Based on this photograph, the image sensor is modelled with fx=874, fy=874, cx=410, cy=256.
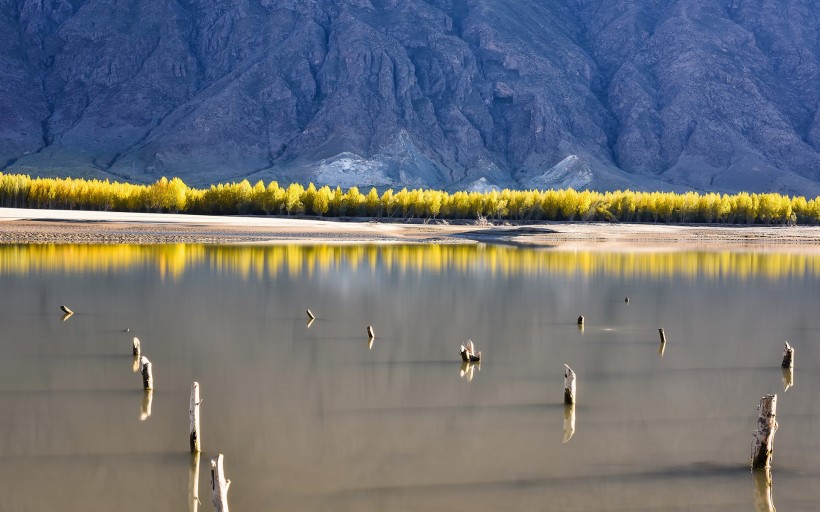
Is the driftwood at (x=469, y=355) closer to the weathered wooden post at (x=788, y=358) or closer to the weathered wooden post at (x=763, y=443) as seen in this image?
the weathered wooden post at (x=788, y=358)

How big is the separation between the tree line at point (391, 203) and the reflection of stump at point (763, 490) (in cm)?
9747

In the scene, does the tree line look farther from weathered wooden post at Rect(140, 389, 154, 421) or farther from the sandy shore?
weathered wooden post at Rect(140, 389, 154, 421)

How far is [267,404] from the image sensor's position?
1559 cm

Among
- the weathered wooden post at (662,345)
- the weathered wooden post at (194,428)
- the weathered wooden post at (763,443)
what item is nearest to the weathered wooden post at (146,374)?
the weathered wooden post at (194,428)

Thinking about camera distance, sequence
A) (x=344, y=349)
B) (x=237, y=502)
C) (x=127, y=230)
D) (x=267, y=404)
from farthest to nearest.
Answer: (x=127, y=230), (x=344, y=349), (x=267, y=404), (x=237, y=502)

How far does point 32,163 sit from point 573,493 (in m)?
194

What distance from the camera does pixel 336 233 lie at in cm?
8288

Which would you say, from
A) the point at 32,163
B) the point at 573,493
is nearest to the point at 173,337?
the point at 573,493

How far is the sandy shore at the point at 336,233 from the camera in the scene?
6956cm

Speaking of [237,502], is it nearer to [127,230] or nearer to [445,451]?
[445,451]

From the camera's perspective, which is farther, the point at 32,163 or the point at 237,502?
the point at 32,163

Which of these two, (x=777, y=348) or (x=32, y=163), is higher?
(x=32, y=163)

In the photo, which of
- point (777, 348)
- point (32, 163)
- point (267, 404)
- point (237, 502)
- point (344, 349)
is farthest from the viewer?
point (32, 163)

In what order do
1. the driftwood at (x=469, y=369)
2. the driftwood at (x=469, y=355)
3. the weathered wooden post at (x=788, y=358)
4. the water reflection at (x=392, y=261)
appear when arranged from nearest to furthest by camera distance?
the driftwood at (x=469, y=369) < the driftwood at (x=469, y=355) < the weathered wooden post at (x=788, y=358) < the water reflection at (x=392, y=261)
